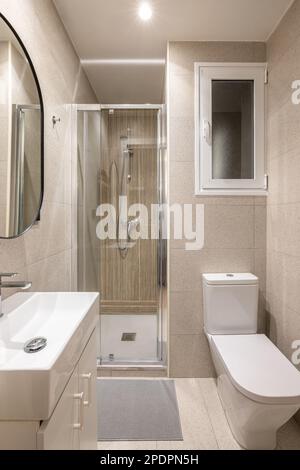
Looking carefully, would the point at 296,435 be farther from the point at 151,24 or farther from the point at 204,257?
the point at 151,24

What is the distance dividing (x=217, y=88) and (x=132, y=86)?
40.9 inches

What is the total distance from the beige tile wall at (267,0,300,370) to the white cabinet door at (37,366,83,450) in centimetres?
137

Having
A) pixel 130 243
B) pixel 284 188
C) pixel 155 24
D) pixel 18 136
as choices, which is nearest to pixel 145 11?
pixel 155 24

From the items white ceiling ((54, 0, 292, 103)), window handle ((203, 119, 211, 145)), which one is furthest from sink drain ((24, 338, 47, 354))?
white ceiling ((54, 0, 292, 103))

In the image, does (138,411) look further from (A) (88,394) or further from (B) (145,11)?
(B) (145,11)

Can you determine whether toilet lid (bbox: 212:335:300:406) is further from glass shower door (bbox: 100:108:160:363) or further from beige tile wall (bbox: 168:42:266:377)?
glass shower door (bbox: 100:108:160:363)

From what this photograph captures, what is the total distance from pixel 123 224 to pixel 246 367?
1.35 meters

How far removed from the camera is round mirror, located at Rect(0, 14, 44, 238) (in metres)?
1.24

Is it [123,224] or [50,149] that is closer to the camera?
[50,149]

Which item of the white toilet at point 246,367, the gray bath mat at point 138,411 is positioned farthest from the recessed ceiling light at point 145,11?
the gray bath mat at point 138,411

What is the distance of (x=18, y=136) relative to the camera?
1.36 meters

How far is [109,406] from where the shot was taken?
6.48 ft

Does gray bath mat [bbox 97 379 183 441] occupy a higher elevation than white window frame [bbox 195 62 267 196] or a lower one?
lower
